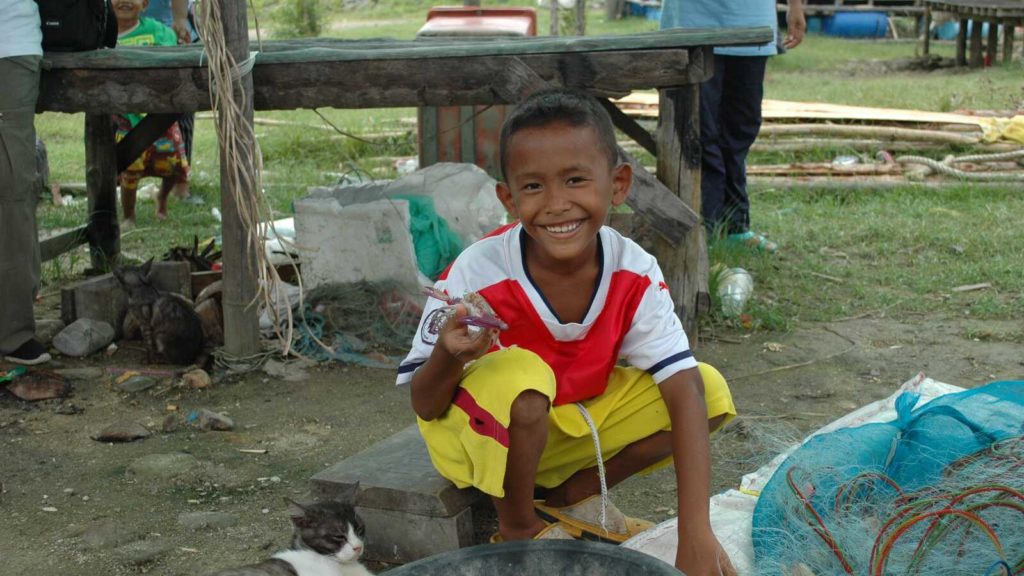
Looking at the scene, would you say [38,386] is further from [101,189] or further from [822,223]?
[822,223]

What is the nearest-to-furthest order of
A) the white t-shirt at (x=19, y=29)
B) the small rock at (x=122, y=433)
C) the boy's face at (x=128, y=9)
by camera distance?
the small rock at (x=122, y=433), the white t-shirt at (x=19, y=29), the boy's face at (x=128, y=9)

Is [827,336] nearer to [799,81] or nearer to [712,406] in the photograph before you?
[712,406]

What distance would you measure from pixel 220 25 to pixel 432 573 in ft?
9.15

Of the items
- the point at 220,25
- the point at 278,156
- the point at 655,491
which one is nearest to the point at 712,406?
the point at 655,491

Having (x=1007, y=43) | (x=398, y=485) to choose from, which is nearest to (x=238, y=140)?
(x=398, y=485)

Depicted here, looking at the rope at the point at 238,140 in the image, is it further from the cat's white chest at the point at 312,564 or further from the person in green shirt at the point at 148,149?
the person in green shirt at the point at 148,149

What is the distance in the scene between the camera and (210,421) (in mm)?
4254

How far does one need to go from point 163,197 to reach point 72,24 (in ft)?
10.4

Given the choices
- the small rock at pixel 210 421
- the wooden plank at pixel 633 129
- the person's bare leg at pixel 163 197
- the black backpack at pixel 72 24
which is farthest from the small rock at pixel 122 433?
the person's bare leg at pixel 163 197

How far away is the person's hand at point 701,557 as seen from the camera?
2.59 m

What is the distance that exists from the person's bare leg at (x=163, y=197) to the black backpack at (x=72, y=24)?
2941mm

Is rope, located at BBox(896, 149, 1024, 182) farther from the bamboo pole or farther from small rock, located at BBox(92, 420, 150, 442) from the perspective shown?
small rock, located at BBox(92, 420, 150, 442)

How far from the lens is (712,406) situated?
9.59 feet

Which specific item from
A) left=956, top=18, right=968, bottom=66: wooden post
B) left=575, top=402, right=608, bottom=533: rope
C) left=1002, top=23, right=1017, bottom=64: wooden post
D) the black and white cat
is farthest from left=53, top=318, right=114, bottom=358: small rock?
left=1002, top=23, right=1017, bottom=64: wooden post
